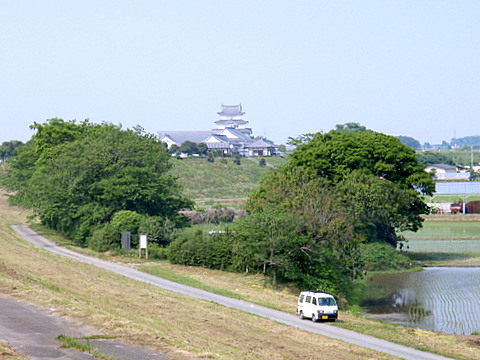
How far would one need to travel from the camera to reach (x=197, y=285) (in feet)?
144

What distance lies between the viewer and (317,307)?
34.4m

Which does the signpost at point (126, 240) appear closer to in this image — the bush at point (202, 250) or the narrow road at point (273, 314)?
the narrow road at point (273, 314)

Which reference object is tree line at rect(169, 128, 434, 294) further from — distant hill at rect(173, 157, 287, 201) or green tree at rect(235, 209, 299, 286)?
distant hill at rect(173, 157, 287, 201)

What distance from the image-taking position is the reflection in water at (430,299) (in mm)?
39569

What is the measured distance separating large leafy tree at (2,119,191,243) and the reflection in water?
73.7ft

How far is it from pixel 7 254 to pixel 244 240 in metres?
17.6

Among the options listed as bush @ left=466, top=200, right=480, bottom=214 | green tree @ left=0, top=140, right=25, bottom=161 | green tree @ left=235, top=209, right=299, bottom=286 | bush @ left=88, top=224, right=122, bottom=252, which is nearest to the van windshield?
green tree @ left=235, top=209, right=299, bottom=286

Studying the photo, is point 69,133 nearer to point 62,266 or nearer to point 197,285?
point 62,266

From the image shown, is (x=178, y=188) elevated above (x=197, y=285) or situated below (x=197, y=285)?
above

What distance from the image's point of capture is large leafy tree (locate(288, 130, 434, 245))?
64438mm

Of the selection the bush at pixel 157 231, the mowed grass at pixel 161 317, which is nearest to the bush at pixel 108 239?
the bush at pixel 157 231

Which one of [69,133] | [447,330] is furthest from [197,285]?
[69,133]

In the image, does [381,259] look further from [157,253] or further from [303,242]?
[157,253]

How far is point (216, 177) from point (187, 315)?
12350cm
